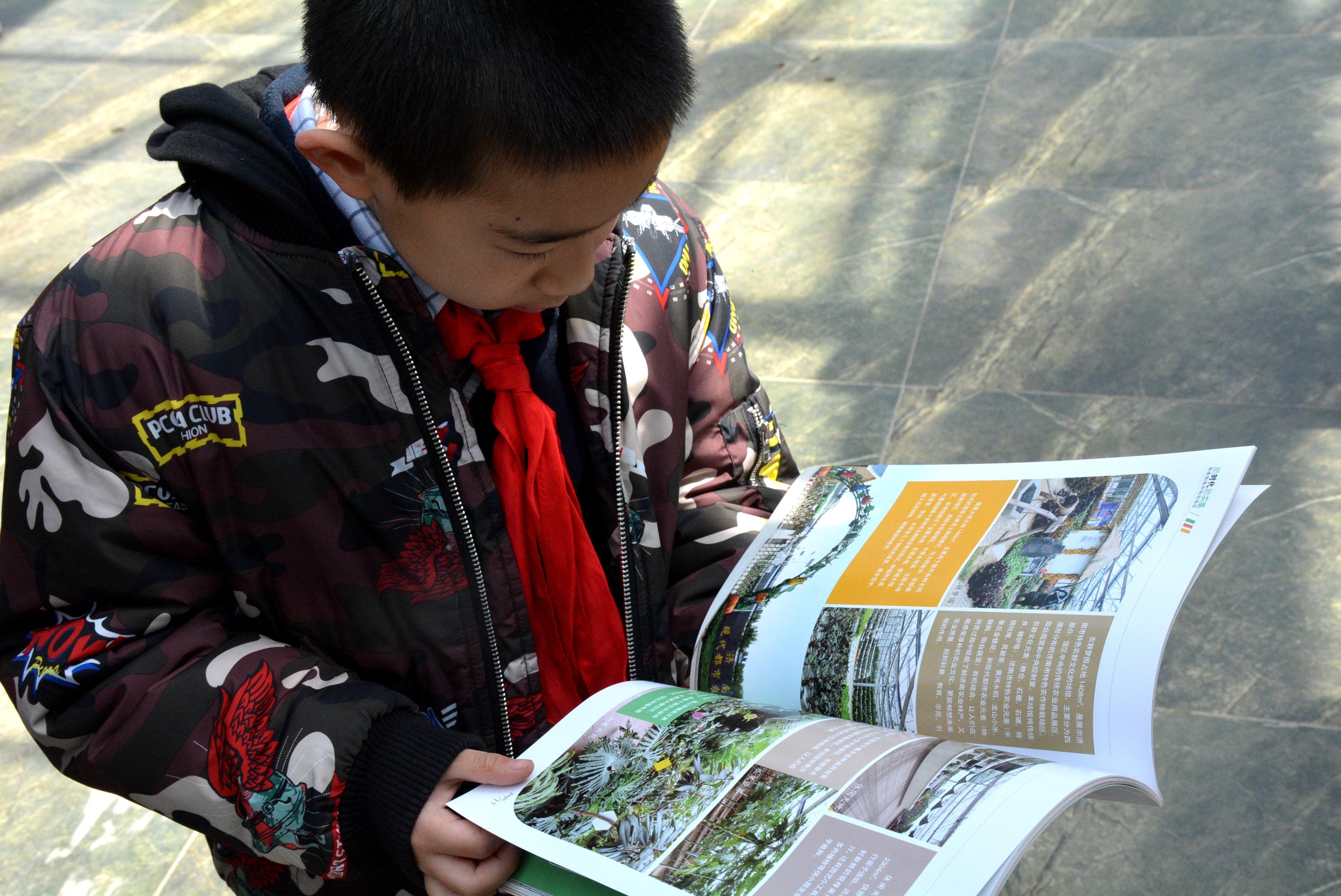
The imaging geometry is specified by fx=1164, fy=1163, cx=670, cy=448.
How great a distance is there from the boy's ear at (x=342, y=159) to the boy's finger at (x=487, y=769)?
14.3 inches

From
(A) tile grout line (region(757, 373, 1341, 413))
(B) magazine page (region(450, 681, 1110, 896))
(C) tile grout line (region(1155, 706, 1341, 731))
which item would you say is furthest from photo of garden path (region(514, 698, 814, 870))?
(A) tile grout line (region(757, 373, 1341, 413))

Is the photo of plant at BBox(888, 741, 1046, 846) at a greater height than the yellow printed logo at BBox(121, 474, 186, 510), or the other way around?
the yellow printed logo at BBox(121, 474, 186, 510)

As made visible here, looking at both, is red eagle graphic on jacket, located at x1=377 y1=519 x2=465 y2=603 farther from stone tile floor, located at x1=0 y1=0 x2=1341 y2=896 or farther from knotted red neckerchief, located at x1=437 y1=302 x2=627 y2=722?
stone tile floor, located at x1=0 y1=0 x2=1341 y2=896

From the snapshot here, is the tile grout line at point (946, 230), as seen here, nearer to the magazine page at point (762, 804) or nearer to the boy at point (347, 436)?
the boy at point (347, 436)

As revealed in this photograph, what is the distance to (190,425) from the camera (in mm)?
761

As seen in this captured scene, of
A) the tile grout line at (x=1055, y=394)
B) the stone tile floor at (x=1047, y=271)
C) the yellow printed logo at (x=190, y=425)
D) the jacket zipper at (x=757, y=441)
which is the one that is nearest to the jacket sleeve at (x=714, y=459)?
the jacket zipper at (x=757, y=441)

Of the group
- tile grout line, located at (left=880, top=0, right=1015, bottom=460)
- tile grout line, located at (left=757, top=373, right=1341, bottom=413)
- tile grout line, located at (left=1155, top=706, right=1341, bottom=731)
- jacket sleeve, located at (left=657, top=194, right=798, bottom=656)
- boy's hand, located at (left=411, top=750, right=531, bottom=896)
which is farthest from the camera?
tile grout line, located at (left=880, top=0, right=1015, bottom=460)

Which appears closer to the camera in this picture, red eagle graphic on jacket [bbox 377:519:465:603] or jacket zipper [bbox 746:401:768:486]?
red eagle graphic on jacket [bbox 377:519:465:603]

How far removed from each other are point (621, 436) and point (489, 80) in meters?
0.32

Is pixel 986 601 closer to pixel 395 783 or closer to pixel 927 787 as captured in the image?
pixel 927 787

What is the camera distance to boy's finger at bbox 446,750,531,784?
716mm

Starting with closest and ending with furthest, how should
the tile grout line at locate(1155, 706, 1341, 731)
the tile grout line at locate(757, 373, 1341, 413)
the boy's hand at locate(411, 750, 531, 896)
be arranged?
the boy's hand at locate(411, 750, 531, 896) < the tile grout line at locate(1155, 706, 1341, 731) < the tile grout line at locate(757, 373, 1341, 413)

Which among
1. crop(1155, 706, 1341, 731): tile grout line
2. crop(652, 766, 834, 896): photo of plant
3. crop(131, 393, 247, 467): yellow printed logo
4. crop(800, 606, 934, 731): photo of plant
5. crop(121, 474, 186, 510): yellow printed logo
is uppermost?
crop(131, 393, 247, 467): yellow printed logo

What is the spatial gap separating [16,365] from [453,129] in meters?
0.36
